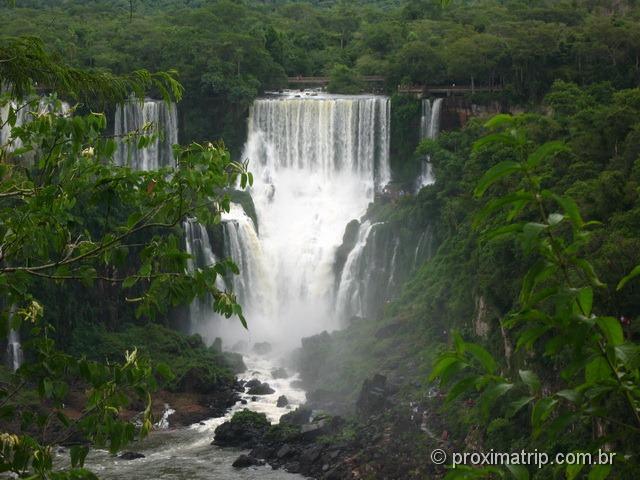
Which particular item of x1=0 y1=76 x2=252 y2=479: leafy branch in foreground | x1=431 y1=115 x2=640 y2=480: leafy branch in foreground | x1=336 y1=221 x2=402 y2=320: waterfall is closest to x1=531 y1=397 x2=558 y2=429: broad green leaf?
x1=431 y1=115 x2=640 y2=480: leafy branch in foreground

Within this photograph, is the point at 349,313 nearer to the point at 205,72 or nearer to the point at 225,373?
the point at 225,373

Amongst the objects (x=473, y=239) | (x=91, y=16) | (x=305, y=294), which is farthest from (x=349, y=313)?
(x=91, y=16)

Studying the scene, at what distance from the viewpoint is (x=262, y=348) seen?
110 feet

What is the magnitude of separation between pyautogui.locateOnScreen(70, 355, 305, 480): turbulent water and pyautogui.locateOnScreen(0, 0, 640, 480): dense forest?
0.13m

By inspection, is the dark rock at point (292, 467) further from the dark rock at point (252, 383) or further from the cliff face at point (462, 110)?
the cliff face at point (462, 110)

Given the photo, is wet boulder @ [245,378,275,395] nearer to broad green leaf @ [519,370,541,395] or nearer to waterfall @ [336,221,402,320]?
waterfall @ [336,221,402,320]

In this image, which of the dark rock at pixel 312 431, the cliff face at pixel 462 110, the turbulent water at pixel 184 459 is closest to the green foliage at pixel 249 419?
the turbulent water at pixel 184 459

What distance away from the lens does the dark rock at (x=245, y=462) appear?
2214 centimetres

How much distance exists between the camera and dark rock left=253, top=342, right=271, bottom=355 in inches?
1312

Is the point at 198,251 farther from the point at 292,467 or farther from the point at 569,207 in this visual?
the point at 569,207

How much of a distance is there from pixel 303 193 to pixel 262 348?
9.15 metres

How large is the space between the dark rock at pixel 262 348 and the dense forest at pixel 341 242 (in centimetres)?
7

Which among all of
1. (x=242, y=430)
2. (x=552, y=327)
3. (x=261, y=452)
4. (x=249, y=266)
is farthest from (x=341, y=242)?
(x=552, y=327)

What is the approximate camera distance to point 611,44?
37875 mm
